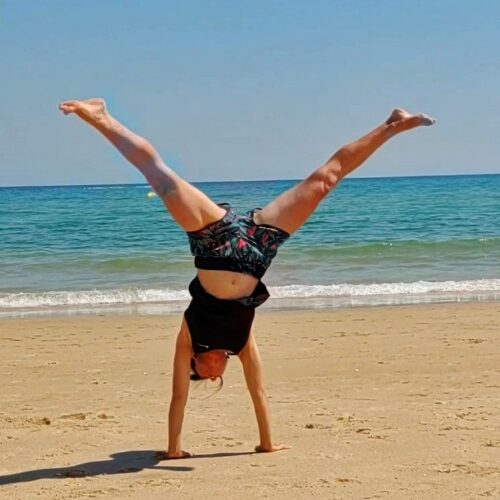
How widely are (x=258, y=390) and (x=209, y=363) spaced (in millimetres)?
478

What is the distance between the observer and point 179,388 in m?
5.92

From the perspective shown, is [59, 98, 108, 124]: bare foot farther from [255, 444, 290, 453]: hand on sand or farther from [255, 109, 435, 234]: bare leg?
[255, 444, 290, 453]: hand on sand

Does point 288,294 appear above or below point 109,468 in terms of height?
above

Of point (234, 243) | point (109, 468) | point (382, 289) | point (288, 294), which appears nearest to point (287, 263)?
point (382, 289)

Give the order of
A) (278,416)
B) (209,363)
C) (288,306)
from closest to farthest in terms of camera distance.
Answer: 1. (209,363)
2. (278,416)
3. (288,306)

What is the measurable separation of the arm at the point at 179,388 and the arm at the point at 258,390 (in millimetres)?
394

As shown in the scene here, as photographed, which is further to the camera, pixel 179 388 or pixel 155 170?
pixel 179 388

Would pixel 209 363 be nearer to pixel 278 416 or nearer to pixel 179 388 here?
pixel 179 388

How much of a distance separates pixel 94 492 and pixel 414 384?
12.8ft

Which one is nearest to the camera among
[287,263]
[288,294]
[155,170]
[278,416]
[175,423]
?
[155,170]

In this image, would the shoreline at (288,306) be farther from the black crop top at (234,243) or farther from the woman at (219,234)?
the black crop top at (234,243)

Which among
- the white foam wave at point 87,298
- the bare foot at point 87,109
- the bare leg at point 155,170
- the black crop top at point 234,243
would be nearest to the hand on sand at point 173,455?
the black crop top at point 234,243

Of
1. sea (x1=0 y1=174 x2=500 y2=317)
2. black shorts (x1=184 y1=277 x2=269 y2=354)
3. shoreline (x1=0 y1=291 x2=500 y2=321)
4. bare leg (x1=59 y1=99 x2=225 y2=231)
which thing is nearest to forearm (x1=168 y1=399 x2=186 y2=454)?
black shorts (x1=184 y1=277 x2=269 y2=354)

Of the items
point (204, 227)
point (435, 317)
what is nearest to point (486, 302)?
point (435, 317)
